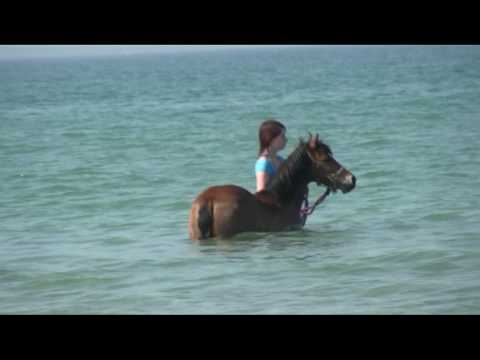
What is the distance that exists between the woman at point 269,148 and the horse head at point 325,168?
295mm

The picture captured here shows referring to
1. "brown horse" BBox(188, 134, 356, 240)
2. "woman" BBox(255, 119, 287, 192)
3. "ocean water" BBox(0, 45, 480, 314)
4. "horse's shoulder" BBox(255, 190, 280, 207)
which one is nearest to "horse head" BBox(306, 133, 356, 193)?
"brown horse" BBox(188, 134, 356, 240)

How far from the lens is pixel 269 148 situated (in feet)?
38.9

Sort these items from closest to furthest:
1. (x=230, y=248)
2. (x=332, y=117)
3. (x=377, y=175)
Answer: (x=230, y=248) < (x=377, y=175) < (x=332, y=117)

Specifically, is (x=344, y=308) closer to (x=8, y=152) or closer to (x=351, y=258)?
(x=351, y=258)

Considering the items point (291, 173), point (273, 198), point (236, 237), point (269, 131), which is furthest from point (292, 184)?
point (236, 237)

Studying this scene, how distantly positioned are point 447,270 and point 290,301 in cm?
176

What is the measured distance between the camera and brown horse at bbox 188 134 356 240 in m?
11.6

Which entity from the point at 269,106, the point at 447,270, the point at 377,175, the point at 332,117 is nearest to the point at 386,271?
the point at 447,270

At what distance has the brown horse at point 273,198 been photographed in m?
11.6

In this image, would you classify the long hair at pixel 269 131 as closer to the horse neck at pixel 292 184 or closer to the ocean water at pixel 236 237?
the horse neck at pixel 292 184

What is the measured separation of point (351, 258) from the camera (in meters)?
10.9

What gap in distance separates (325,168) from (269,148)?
1.98 ft

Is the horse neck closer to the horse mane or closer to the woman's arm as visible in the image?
the horse mane
